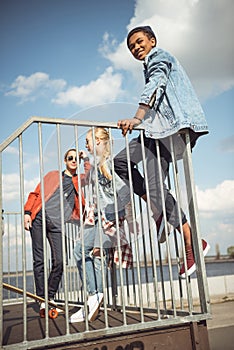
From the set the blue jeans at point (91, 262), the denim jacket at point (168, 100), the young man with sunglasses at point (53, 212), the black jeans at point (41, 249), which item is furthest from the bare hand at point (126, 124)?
the black jeans at point (41, 249)

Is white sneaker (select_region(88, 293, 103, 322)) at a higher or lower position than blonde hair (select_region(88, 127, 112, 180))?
lower

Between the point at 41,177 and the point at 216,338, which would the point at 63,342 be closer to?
the point at 41,177

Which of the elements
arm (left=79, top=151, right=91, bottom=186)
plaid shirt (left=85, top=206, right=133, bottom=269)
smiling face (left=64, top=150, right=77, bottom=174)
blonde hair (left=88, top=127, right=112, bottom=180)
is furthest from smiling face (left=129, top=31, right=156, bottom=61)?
plaid shirt (left=85, top=206, right=133, bottom=269)

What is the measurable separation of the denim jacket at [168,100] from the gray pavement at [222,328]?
6.90ft

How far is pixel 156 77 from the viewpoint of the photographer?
211cm

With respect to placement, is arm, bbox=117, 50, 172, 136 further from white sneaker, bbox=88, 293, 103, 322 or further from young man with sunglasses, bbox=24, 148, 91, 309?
white sneaker, bbox=88, 293, 103, 322

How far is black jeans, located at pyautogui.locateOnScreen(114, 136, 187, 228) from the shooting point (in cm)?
212

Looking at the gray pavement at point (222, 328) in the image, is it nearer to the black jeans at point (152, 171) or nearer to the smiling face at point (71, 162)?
the black jeans at point (152, 171)

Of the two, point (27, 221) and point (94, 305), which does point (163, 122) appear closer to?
point (94, 305)

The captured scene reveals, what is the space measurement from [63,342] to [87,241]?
37.3 inches

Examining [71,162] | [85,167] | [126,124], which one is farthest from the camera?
[71,162]

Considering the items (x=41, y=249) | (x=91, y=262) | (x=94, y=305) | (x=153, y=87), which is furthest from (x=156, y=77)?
(x=41, y=249)

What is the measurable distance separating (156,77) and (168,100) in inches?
6.2

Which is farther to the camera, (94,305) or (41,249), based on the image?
(41,249)
